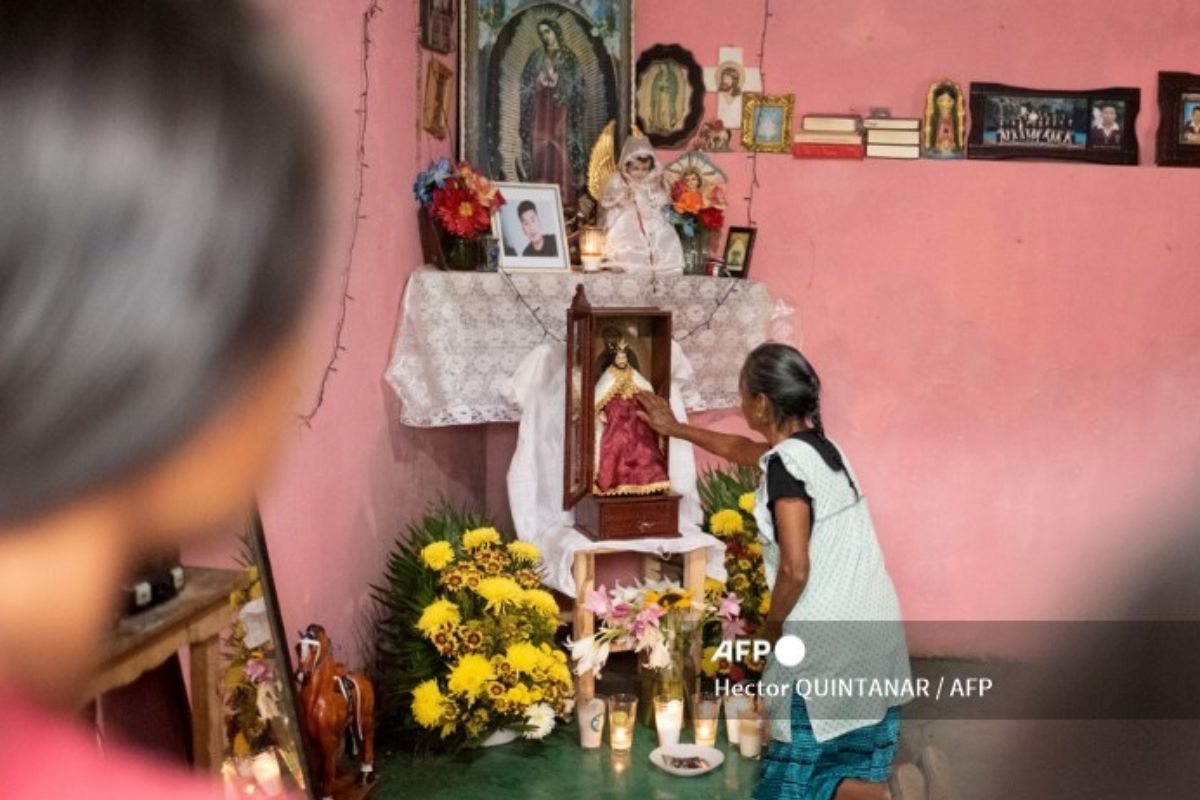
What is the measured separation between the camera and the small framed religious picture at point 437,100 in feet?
13.9

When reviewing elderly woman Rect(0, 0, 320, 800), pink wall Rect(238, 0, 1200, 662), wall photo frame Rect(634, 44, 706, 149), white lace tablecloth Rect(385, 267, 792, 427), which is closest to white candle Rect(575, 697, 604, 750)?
white lace tablecloth Rect(385, 267, 792, 427)

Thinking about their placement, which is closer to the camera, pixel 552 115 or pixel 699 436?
pixel 699 436

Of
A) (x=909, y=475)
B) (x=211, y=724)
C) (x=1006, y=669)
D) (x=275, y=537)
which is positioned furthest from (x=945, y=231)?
(x=211, y=724)

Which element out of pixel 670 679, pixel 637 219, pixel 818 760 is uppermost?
pixel 637 219

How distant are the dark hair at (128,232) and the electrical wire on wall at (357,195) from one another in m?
3.15

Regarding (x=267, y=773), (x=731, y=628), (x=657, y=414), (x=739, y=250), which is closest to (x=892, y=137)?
(x=739, y=250)

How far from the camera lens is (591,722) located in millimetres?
3883

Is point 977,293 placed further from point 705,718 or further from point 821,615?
point 821,615

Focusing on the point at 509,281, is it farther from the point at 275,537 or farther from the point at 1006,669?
the point at 1006,669

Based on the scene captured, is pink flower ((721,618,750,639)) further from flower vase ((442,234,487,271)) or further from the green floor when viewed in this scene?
flower vase ((442,234,487,271))

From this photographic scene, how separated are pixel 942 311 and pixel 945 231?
35cm

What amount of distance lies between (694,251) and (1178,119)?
2.23 meters

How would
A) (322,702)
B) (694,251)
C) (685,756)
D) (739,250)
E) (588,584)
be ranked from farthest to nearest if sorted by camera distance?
(739,250)
(694,251)
(588,584)
(685,756)
(322,702)

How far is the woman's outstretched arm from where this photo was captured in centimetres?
374
